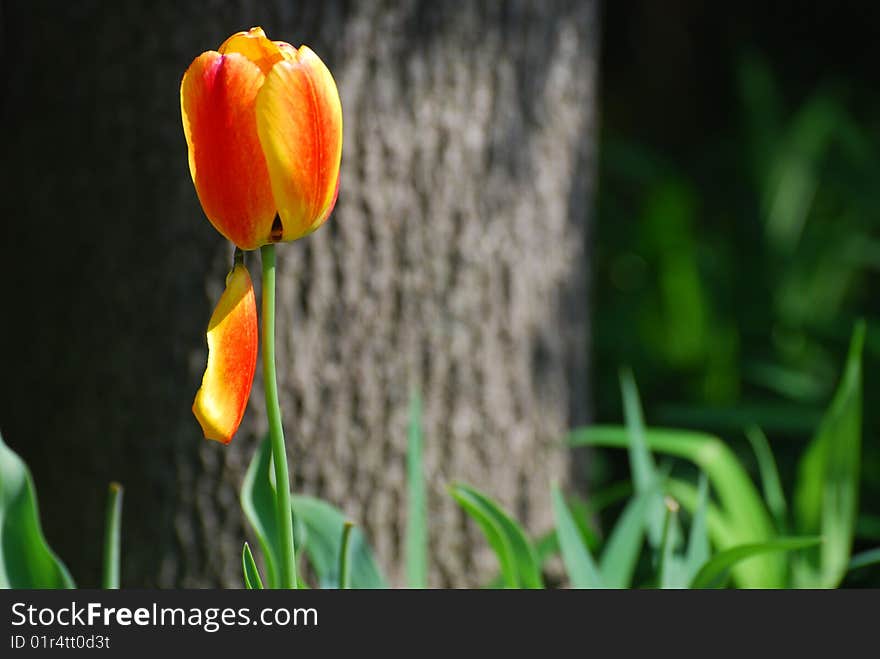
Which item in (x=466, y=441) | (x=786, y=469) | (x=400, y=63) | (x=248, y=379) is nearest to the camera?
(x=248, y=379)

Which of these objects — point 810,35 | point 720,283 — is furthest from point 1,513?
point 810,35

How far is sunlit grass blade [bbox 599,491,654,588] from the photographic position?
1199 mm

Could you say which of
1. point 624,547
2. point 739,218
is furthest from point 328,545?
point 739,218

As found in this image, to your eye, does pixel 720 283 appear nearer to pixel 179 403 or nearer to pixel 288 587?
pixel 179 403

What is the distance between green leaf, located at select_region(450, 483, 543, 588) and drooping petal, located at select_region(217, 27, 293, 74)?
0.50 meters

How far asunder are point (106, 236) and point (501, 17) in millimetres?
680

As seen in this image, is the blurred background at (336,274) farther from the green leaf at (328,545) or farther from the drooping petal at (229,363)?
the drooping petal at (229,363)

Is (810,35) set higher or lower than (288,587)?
higher

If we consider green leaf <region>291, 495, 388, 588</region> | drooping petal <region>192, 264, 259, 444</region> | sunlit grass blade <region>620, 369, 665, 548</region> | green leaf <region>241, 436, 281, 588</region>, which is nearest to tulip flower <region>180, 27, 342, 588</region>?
drooping petal <region>192, 264, 259, 444</region>

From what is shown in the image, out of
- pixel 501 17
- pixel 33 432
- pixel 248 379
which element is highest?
pixel 501 17

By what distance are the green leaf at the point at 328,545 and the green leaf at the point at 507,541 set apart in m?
0.12

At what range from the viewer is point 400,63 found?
59.4 inches

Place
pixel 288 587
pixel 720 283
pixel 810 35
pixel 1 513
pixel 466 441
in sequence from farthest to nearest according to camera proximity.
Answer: pixel 810 35 → pixel 720 283 → pixel 466 441 → pixel 1 513 → pixel 288 587

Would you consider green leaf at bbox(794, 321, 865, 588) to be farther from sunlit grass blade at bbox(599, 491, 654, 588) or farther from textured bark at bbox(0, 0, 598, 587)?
textured bark at bbox(0, 0, 598, 587)
